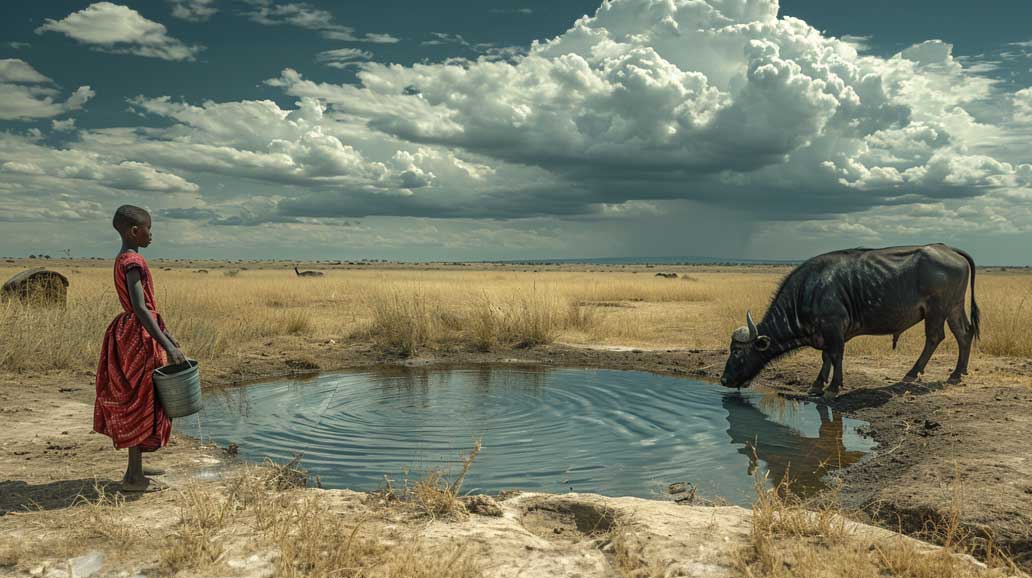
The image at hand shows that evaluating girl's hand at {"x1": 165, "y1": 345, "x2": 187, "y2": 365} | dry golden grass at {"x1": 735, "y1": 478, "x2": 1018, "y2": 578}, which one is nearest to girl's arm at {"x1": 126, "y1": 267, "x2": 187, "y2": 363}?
girl's hand at {"x1": 165, "y1": 345, "x2": 187, "y2": 365}

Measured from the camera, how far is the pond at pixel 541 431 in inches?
225

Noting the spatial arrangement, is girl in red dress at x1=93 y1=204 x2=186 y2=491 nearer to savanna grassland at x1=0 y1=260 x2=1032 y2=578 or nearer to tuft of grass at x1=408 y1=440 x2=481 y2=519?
savanna grassland at x1=0 y1=260 x2=1032 y2=578

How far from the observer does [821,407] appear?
28.1 feet

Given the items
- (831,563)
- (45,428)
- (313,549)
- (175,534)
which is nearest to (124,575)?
(175,534)

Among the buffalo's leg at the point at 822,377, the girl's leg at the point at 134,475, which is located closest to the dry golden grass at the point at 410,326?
the buffalo's leg at the point at 822,377

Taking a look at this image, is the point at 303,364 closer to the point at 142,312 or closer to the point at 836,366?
the point at 142,312

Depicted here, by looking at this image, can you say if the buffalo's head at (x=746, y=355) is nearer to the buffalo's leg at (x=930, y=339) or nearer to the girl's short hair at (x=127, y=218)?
the buffalo's leg at (x=930, y=339)

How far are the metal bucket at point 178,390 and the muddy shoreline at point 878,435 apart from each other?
0.64m

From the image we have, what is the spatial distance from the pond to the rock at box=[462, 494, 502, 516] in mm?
791

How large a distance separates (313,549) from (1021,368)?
1119cm

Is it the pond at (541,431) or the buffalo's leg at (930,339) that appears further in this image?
the buffalo's leg at (930,339)

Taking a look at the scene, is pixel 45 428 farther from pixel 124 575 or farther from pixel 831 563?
pixel 831 563

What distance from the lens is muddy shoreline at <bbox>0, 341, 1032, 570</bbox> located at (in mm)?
4676

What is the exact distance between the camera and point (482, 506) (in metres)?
4.41
